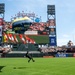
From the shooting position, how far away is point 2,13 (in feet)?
363

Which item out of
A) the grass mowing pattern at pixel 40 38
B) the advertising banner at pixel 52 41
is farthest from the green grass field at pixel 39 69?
the advertising banner at pixel 52 41

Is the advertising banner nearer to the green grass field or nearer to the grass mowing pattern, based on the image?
the grass mowing pattern

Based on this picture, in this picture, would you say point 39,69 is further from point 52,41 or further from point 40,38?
point 52,41

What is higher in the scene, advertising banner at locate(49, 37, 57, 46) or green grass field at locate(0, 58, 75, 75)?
advertising banner at locate(49, 37, 57, 46)

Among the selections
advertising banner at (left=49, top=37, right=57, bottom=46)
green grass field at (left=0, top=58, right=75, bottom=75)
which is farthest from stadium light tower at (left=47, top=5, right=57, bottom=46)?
green grass field at (left=0, top=58, right=75, bottom=75)

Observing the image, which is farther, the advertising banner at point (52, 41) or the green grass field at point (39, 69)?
the advertising banner at point (52, 41)

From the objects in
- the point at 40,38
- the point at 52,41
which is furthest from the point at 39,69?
the point at 52,41

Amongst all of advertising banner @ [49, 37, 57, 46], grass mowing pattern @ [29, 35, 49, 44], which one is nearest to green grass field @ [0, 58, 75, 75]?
grass mowing pattern @ [29, 35, 49, 44]

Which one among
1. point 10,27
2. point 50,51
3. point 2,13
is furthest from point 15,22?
point 50,51

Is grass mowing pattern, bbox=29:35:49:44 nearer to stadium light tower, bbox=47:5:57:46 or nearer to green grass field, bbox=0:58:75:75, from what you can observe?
stadium light tower, bbox=47:5:57:46

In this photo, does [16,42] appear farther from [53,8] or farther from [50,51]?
[53,8]

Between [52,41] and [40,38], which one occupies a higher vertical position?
[40,38]

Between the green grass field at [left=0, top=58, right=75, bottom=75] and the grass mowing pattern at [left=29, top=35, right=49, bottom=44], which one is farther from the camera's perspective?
the grass mowing pattern at [left=29, top=35, right=49, bottom=44]

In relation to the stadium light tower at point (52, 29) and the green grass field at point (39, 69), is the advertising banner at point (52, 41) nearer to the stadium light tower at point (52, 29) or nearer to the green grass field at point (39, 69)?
the stadium light tower at point (52, 29)
